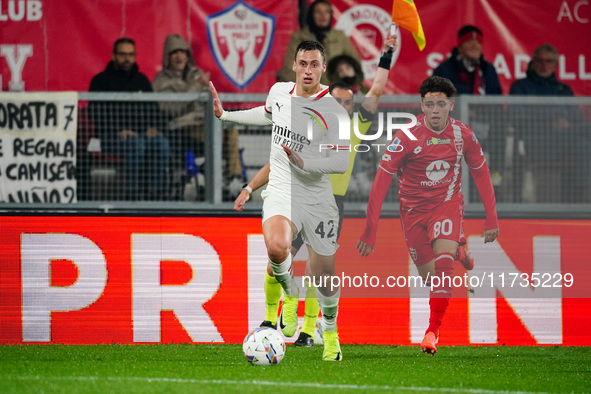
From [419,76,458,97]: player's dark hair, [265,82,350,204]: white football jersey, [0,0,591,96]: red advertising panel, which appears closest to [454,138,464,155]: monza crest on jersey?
[419,76,458,97]: player's dark hair

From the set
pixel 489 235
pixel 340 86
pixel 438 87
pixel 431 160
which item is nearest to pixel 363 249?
pixel 431 160

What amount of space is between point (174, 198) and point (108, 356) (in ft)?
5.96

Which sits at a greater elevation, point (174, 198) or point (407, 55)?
point (407, 55)

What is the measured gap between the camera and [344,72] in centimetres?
977

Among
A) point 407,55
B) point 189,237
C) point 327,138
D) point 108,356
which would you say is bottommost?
point 108,356

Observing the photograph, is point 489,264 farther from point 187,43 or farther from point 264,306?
point 187,43

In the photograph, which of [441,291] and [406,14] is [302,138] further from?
[441,291]

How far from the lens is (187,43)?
10852mm

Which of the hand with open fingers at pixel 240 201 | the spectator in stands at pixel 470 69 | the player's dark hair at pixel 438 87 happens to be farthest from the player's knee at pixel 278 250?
the spectator in stands at pixel 470 69

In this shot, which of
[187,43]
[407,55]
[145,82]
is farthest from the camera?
[407,55]

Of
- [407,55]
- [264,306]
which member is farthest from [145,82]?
[407,55]

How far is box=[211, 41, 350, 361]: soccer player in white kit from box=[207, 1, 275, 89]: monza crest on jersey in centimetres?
319

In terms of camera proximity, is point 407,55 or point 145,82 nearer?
point 145,82

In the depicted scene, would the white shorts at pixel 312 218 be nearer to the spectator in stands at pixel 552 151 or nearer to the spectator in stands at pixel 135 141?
the spectator in stands at pixel 135 141
